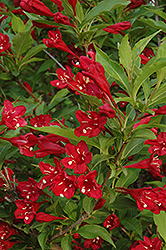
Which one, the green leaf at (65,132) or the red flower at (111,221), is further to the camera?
the red flower at (111,221)

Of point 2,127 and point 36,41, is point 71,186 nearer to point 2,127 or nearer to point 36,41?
point 2,127

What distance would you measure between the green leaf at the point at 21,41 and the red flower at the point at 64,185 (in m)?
1.08

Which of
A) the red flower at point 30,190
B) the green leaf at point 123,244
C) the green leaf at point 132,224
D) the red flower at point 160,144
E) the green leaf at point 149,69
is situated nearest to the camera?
the green leaf at point 149,69

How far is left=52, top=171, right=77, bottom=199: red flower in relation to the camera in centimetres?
111

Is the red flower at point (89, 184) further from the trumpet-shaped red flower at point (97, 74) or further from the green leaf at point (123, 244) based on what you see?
the green leaf at point (123, 244)

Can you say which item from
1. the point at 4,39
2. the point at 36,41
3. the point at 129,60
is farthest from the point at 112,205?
the point at 36,41

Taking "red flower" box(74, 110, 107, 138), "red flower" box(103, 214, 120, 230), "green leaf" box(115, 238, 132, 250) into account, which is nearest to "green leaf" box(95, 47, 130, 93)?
"red flower" box(74, 110, 107, 138)

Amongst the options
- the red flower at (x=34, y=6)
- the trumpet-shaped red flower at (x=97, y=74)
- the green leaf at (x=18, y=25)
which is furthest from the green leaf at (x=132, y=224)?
the green leaf at (x=18, y=25)

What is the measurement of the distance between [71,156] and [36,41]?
164cm

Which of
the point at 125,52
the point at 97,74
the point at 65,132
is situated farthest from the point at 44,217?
the point at 125,52

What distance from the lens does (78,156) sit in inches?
42.7

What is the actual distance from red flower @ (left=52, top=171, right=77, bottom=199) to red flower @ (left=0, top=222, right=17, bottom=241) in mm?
493

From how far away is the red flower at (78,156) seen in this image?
107 cm

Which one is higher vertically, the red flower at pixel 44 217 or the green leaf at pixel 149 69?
the green leaf at pixel 149 69
